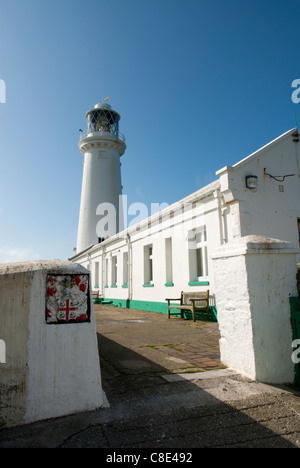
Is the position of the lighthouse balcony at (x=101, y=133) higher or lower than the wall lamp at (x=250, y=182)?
higher

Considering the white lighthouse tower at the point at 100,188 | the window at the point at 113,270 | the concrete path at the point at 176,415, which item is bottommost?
the concrete path at the point at 176,415

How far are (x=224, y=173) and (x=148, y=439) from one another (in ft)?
26.4

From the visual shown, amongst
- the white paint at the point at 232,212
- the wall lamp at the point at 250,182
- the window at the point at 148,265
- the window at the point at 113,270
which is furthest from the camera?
the window at the point at 113,270

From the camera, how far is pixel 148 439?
2236mm

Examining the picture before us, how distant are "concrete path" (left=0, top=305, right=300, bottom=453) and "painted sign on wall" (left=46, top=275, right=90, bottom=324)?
0.81 metres

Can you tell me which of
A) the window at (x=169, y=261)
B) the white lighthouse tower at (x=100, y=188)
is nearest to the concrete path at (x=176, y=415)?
the window at (x=169, y=261)

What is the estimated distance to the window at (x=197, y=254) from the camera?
1053cm

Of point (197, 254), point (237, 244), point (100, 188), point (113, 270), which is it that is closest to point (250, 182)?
point (197, 254)

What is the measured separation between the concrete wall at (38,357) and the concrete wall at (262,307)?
5.73ft

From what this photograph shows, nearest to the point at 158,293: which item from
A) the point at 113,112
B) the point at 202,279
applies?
the point at 202,279

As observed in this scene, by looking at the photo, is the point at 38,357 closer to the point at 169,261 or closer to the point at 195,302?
the point at 195,302

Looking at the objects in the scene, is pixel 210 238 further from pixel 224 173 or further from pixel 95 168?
pixel 95 168

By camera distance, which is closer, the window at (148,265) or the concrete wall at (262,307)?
the concrete wall at (262,307)

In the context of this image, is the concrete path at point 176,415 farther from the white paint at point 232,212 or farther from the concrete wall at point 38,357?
the white paint at point 232,212
